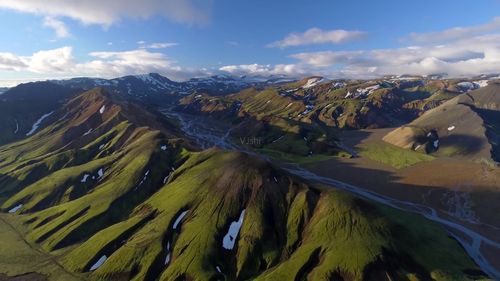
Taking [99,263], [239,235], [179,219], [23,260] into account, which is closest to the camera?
[99,263]

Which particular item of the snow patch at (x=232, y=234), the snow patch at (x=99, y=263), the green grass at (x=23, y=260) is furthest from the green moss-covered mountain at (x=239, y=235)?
the green grass at (x=23, y=260)

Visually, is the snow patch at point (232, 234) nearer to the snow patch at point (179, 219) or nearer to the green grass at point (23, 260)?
the snow patch at point (179, 219)

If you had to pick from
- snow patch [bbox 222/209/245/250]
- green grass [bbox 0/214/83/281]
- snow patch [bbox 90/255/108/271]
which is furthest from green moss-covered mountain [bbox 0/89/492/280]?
green grass [bbox 0/214/83/281]

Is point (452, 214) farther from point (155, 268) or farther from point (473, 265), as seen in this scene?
point (155, 268)

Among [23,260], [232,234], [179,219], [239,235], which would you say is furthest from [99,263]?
[239,235]

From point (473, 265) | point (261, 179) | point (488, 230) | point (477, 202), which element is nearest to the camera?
point (473, 265)

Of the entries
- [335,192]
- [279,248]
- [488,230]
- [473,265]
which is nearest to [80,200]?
[279,248]

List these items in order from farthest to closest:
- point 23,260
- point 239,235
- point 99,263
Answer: point 23,260 < point 239,235 < point 99,263

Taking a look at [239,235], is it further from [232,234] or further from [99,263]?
[99,263]
